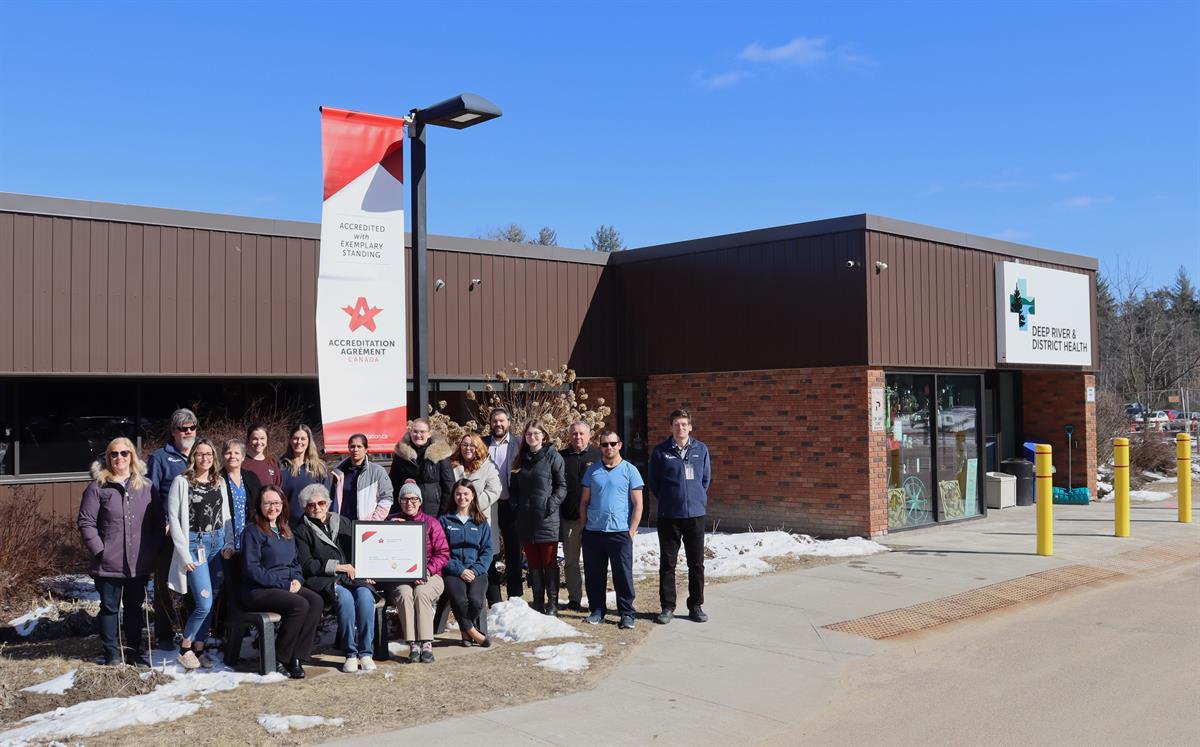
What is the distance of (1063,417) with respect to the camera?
1952 centimetres

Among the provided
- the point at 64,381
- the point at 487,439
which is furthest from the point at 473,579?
the point at 64,381

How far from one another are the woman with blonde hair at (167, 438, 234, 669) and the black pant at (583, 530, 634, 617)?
2998 millimetres

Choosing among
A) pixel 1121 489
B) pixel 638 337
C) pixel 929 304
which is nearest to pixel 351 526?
pixel 638 337

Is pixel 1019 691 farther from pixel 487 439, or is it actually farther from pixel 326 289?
pixel 326 289

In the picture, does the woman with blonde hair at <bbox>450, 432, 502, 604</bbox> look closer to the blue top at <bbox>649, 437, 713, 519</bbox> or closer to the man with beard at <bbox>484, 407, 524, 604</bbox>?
the man with beard at <bbox>484, 407, 524, 604</bbox>

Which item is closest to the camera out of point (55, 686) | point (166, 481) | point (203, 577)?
point (55, 686)

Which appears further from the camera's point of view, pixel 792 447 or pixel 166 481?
pixel 792 447

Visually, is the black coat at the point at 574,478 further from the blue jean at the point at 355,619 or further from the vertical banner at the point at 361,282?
the blue jean at the point at 355,619

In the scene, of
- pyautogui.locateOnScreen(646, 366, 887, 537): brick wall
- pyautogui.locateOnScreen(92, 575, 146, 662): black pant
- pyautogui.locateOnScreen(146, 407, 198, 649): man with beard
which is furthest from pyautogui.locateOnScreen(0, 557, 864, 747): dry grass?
pyautogui.locateOnScreen(646, 366, 887, 537): brick wall

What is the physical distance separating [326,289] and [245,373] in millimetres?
5896

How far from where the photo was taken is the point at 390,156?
8.80m

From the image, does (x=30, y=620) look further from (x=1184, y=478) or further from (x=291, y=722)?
(x=1184, y=478)

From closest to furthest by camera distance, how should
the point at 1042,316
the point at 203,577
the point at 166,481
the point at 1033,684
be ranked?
the point at 1033,684 → the point at 203,577 → the point at 166,481 → the point at 1042,316

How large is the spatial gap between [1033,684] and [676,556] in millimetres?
3125
